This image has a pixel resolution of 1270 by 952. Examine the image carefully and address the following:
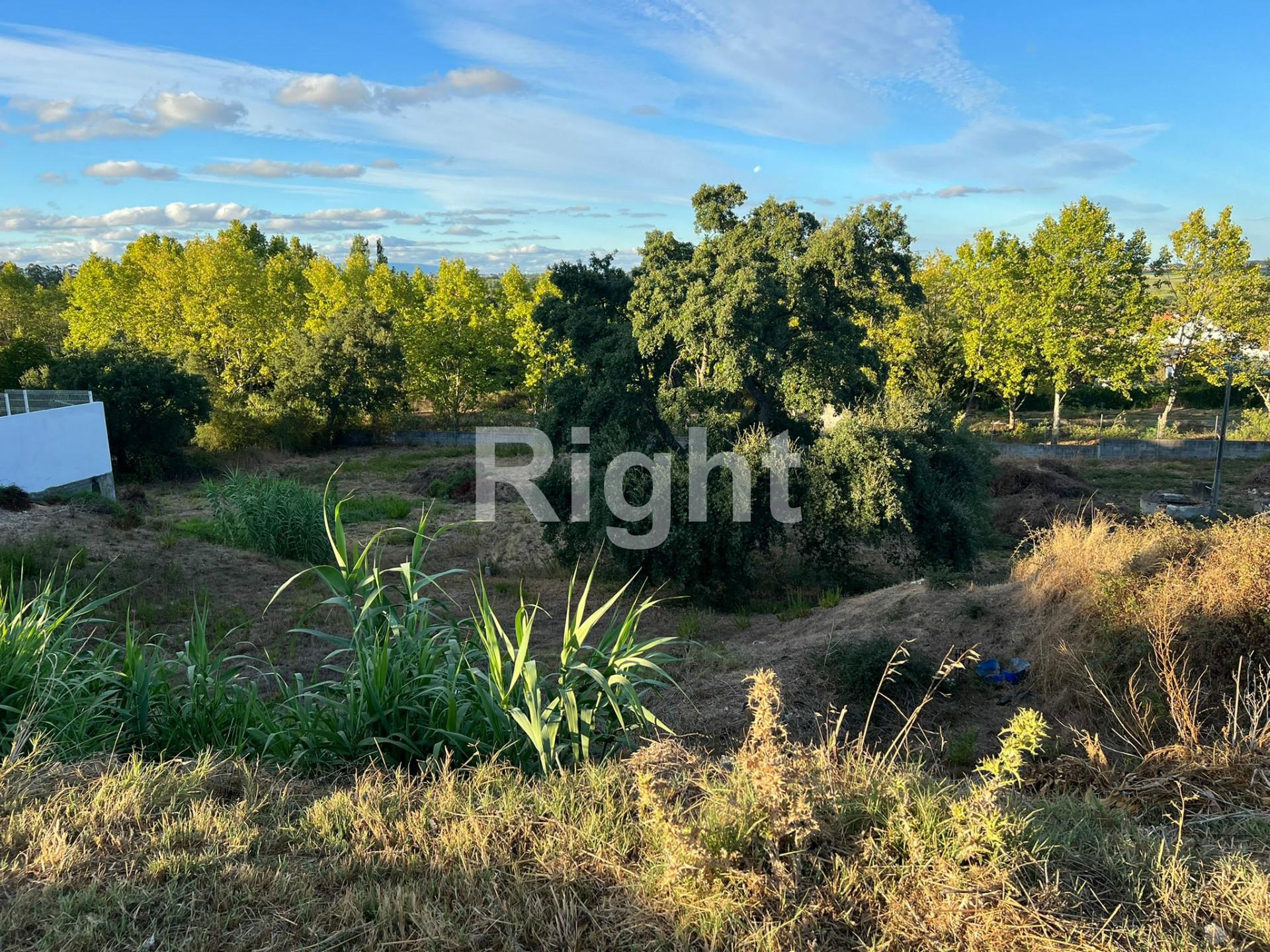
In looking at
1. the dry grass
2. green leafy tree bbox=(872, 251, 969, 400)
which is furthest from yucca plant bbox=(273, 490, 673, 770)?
green leafy tree bbox=(872, 251, 969, 400)

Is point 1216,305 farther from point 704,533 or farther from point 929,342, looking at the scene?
point 704,533

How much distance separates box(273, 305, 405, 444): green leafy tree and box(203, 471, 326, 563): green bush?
16791mm

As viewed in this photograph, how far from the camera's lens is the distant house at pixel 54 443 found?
692 inches

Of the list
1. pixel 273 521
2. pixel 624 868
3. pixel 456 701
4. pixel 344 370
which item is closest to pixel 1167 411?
pixel 273 521

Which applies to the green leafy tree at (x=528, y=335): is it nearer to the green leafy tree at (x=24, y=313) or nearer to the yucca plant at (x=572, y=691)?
the yucca plant at (x=572, y=691)

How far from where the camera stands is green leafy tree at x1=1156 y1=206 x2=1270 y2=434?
26.6m

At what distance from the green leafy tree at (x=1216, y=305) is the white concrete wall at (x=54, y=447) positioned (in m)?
31.5

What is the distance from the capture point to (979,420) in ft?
111

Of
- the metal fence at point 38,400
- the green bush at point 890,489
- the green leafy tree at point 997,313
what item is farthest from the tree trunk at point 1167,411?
the metal fence at point 38,400

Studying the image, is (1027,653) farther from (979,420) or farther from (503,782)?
(979,420)

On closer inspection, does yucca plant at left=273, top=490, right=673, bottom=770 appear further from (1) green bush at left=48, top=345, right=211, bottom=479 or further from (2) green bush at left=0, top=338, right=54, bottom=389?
(2) green bush at left=0, top=338, right=54, bottom=389

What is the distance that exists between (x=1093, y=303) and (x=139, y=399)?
30.6 meters

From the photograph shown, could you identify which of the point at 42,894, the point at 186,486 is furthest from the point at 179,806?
the point at 186,486

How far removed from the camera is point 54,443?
18.8 metres
